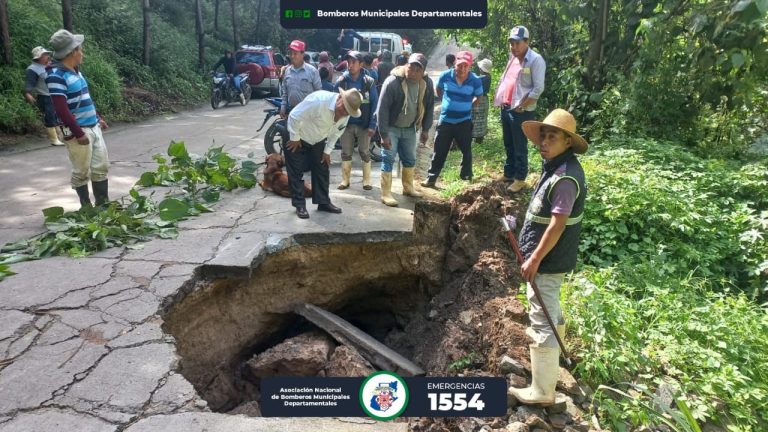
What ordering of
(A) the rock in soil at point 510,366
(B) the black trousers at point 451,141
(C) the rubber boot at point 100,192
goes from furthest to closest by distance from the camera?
(B) the black trousers at point 451,141
(C) the rubber boot at point 100,192
(A) the rock in soil at point 510,366

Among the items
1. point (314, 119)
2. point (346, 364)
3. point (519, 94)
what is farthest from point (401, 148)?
point (346, 364)

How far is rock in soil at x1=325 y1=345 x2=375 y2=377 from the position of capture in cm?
412

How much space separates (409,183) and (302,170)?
Result: 130 cm

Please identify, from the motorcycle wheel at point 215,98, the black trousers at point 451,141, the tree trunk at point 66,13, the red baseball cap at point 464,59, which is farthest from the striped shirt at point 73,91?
the motorcycle wheel at point 215,98

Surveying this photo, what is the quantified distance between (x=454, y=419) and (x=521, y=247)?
1.07 metres

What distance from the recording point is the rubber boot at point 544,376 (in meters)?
2.90

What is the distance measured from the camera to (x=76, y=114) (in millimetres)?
4754

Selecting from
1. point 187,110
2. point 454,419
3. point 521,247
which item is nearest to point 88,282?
point 454,419

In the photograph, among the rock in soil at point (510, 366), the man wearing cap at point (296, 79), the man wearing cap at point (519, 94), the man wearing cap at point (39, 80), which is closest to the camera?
the rock in soil at point (510, 366)

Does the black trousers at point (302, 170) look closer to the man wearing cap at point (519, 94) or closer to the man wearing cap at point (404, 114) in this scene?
the man wearing cap at point (404, 114)

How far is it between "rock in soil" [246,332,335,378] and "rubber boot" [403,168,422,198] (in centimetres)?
219

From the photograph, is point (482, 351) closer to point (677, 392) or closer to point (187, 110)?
point (677, 392)

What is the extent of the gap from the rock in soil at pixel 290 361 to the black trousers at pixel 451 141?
2.80 metres

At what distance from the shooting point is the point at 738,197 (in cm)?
543
